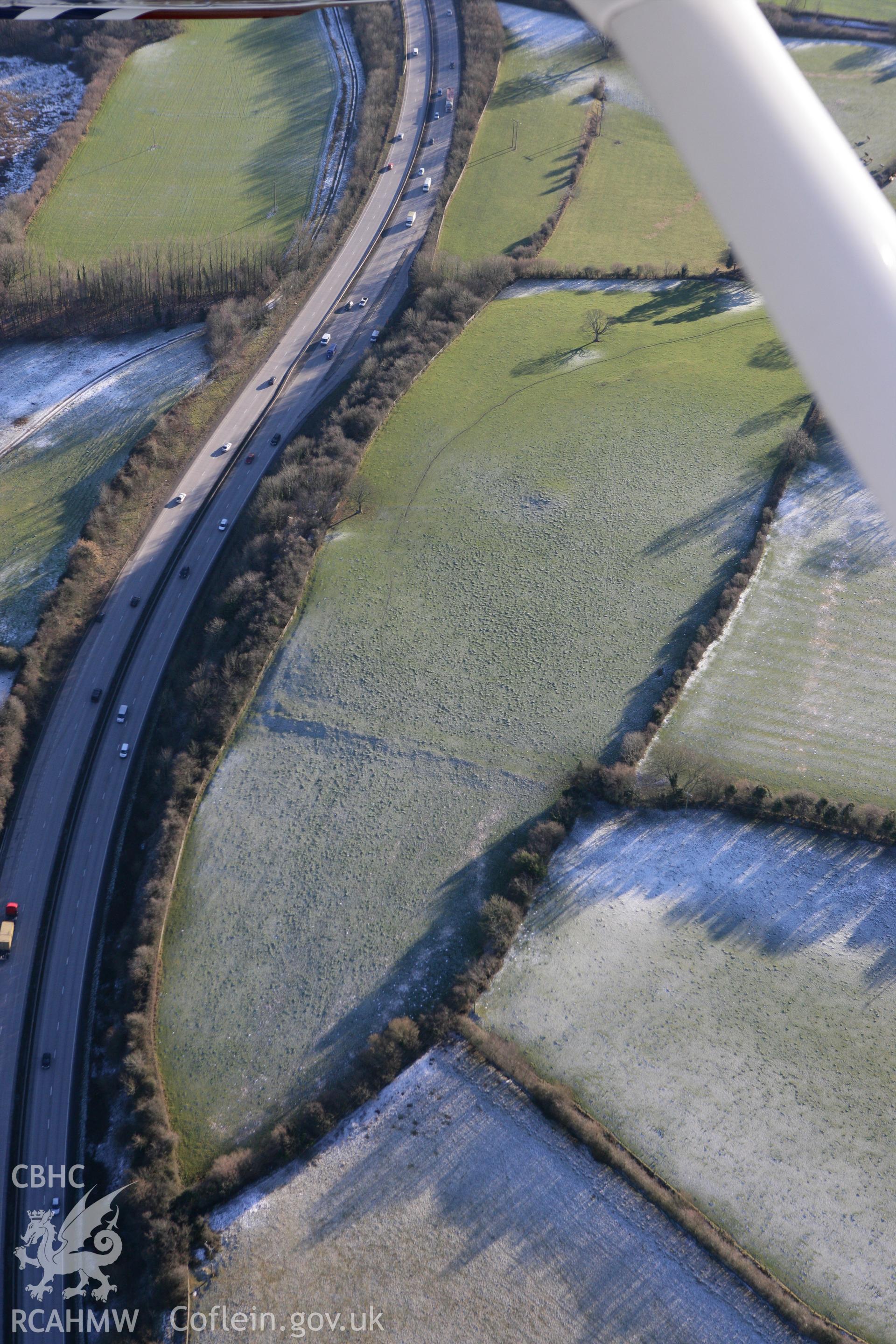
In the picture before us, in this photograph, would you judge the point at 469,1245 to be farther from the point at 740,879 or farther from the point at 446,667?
the point at 446,667

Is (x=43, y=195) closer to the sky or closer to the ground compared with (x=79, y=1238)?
closer to the sky

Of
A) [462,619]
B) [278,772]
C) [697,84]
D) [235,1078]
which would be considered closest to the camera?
[697,84]

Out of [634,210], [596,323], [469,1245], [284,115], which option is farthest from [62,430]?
[469,1245]

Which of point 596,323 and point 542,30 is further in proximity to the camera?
point 542,30

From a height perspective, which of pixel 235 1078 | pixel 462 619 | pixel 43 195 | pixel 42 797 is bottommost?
pixel 235 1078

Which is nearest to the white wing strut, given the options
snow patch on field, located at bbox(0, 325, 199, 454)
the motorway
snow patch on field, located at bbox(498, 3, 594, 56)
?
the motorway

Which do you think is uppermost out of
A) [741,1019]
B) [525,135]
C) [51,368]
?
[525,135]

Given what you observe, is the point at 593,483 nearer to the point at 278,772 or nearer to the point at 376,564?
the point at 376,564

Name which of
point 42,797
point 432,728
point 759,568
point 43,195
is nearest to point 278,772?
point 432,728
